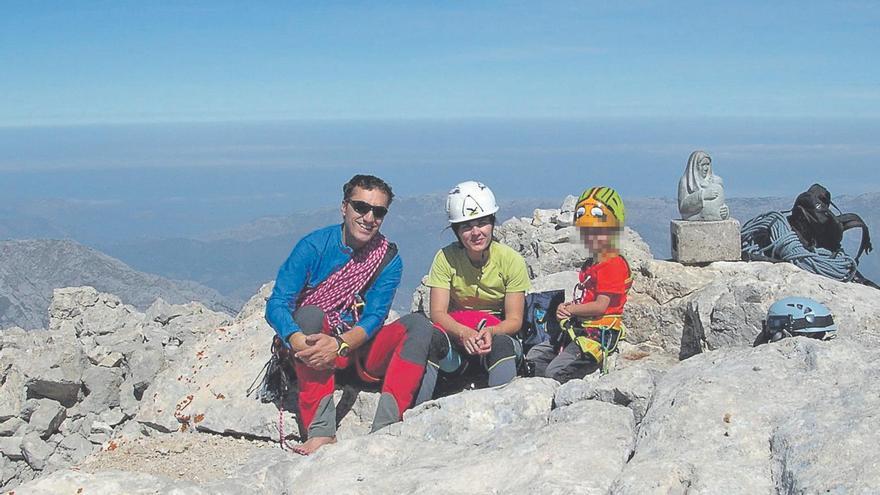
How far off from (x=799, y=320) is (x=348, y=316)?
3.98 m

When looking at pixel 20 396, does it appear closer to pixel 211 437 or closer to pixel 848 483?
pixel 211 437

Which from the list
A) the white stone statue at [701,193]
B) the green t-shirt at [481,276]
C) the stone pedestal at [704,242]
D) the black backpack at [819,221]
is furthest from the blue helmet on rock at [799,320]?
the black backpack at [819,221]

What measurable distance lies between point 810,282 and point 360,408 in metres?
4.92

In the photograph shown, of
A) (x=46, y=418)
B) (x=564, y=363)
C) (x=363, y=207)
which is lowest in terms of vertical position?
(x=46, y=418)

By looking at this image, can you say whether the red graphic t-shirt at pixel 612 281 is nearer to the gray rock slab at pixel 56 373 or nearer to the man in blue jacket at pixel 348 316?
the man in blue jacket at pixel 348 316

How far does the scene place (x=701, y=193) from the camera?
448 inches

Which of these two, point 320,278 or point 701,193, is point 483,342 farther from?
point 701,193

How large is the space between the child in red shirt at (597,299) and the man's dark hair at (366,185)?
178cm

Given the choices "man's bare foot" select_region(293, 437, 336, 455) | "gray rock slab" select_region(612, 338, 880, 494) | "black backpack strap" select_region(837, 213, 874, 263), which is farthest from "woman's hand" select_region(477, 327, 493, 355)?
"black backpack strap" select_region(837, 213, 874, 263)

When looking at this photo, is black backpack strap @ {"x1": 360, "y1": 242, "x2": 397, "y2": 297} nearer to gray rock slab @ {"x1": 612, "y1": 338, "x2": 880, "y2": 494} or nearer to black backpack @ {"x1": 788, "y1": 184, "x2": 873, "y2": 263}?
gray rock slab @ {"x1": 612, "y1": 338, "x2": 880, "y2": 494}

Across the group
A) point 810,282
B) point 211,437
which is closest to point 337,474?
point 211,437

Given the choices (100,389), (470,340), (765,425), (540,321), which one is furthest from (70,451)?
(765,425)

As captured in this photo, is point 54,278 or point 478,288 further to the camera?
point 54,278

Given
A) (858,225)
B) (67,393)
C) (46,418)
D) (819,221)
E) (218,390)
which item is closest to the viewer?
(218,390)
